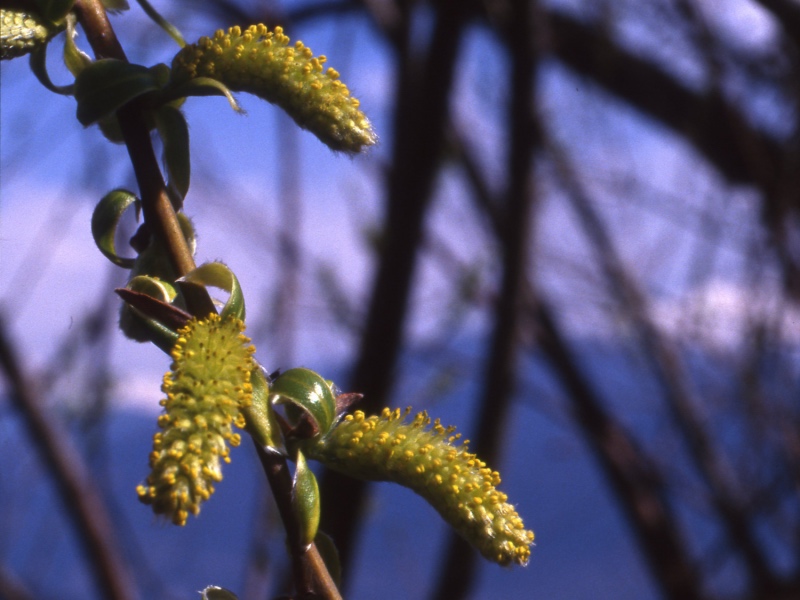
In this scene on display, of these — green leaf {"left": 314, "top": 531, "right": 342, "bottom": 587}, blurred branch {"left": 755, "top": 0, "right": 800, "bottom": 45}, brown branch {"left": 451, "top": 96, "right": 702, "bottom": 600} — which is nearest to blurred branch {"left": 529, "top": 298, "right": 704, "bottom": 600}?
brown branch {"left": 451, "top": 96, "right": 702, "bottom": 600}

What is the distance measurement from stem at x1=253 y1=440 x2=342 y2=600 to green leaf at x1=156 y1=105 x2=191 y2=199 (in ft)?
0.31

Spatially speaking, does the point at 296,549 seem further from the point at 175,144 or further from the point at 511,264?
the point at 511,264

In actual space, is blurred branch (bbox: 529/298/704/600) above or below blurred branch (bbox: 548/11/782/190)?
below

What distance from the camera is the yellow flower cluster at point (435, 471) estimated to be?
0.26 m

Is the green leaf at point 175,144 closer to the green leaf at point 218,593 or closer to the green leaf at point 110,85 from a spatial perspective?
the green leaf at point 110,85

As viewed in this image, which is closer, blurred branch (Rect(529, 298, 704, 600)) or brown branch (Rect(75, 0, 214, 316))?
brown branch (Rect(75, 0, 214, 316))

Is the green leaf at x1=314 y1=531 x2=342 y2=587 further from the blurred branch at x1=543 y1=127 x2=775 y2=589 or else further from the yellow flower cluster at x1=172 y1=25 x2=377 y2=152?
the blurred branch at x1=543 y1=127 x2=775 y2=589

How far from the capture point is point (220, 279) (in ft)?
0.86

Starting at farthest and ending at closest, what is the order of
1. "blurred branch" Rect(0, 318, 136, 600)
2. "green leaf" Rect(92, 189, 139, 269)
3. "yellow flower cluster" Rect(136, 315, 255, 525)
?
1. "blurred branch" Rect(0, 318, 136, 600)
2. "green leaf" Rect(92, 189, 139, 269)
3. "yellow flower cluster" Rect(136, 315, 255, 525)

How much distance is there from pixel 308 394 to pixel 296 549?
46 mm

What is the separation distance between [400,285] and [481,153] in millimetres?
601

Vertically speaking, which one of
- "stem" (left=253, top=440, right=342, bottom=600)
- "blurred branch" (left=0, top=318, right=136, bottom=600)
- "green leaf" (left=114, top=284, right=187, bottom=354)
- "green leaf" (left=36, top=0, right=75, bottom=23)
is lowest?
"stem" (left=253, top=440, right=342, bottom=600)

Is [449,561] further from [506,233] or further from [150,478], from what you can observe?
[150,478]

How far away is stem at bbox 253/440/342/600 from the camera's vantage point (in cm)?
25
